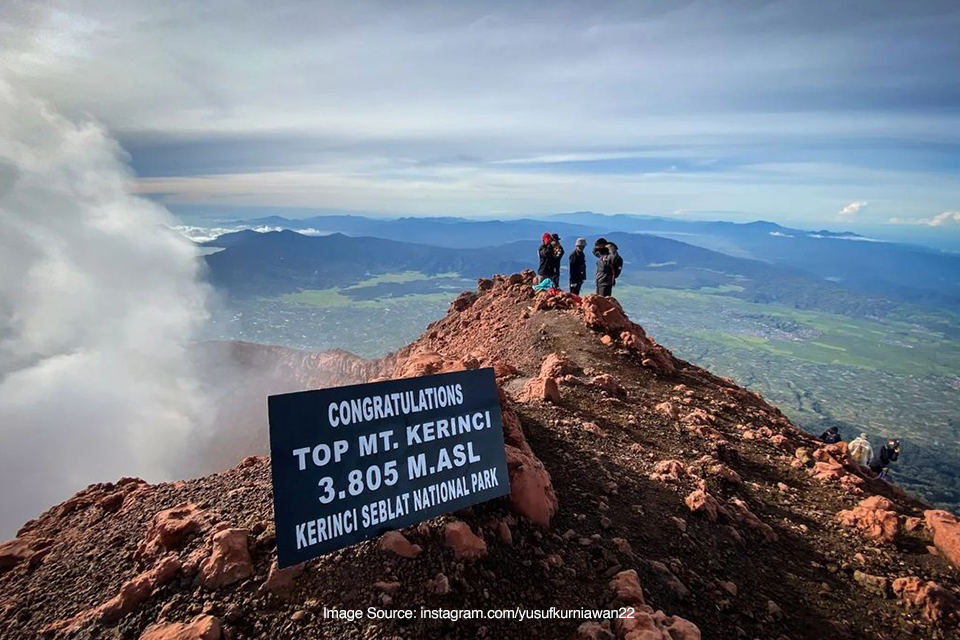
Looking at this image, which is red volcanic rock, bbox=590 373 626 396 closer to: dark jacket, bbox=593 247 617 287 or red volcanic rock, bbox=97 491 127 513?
dark jacket, bbox=593 247 617 287

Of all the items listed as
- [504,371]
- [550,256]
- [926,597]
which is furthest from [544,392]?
[550,256]

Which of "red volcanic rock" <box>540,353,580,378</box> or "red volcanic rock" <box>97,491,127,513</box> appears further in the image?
"red volcanic rock" <box>540,353,580,378</box>

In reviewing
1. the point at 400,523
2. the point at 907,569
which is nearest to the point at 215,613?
the point at 400,523

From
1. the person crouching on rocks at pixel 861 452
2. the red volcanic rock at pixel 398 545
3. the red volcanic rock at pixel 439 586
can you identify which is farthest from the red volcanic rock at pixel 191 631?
the person crouching on rocks at pixel 861 452

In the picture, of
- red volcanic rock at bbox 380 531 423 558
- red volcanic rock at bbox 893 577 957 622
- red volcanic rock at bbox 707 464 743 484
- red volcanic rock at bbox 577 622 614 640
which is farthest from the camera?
red volcanic rock at bbox 707 464 743 484

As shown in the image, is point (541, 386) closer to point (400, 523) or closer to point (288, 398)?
point (400, 523)

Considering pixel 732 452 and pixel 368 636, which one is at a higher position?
pixel 368 636

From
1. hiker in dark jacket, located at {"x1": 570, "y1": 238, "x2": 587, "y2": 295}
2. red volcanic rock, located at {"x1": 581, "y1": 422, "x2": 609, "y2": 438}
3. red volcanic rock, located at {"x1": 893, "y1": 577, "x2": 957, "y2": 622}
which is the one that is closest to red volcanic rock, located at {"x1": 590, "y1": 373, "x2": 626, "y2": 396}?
red volcanic rock, located at {"x1": 581, "y1": 422, "x2": 609, "y2": 438}

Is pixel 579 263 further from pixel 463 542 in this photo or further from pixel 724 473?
pixel 463 542
